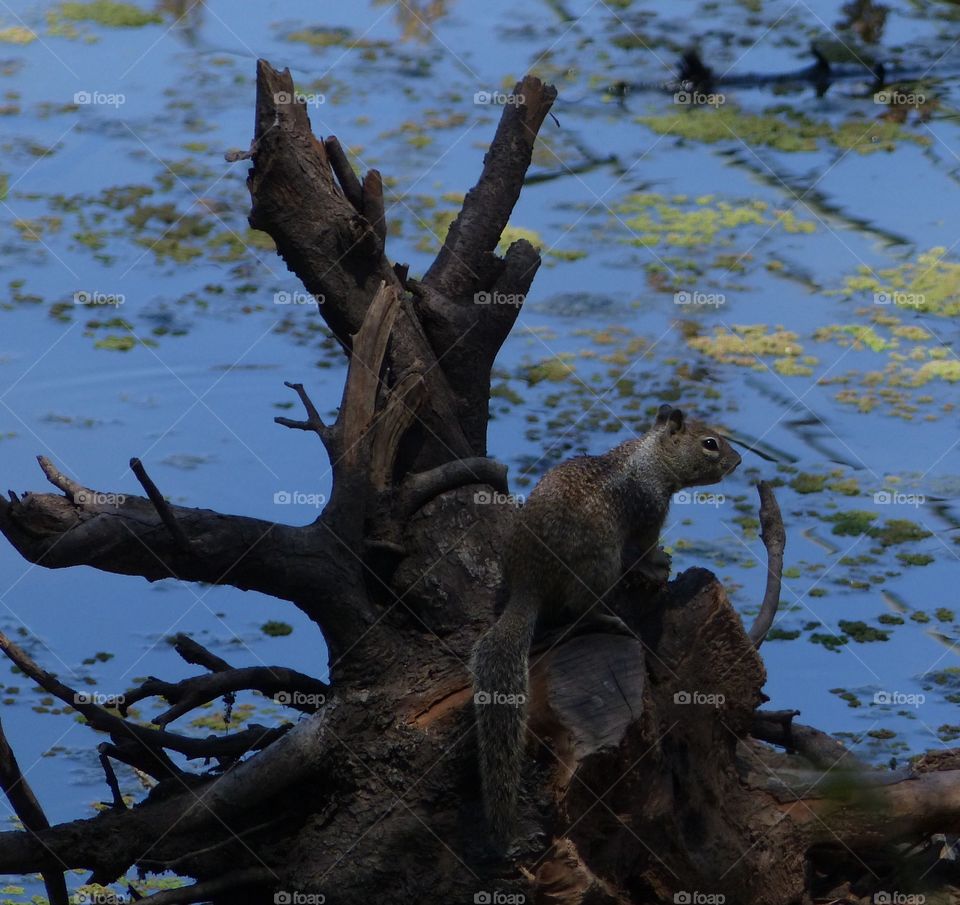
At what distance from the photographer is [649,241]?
8102 mm

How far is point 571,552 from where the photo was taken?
4059mm

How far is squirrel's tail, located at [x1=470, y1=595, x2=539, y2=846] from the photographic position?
3709mm

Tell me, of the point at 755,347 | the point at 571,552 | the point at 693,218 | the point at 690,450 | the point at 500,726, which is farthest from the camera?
the point at 693,218

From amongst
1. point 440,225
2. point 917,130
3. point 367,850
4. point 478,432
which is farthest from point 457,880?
point 917,130

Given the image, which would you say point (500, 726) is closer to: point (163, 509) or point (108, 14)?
point (163, 509)

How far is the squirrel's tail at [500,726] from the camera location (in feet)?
12.2

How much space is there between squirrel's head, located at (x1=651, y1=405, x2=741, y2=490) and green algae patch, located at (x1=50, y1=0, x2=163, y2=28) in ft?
19.8

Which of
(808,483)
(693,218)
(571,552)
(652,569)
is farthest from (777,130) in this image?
(571,552)

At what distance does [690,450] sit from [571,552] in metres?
0.75

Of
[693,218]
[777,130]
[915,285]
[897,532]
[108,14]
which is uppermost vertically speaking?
[108,14]

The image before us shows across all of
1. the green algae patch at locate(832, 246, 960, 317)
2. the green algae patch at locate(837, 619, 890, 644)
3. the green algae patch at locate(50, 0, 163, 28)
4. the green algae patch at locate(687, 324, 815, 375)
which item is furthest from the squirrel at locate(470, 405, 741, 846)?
the green algae patch at locate(50, 0, 163, 28)

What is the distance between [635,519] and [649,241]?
4083 millimetres

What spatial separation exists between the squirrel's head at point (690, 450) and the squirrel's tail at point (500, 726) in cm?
105

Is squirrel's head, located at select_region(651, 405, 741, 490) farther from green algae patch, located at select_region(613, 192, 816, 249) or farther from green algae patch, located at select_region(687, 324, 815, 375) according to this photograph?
green algae patch, located at select_region(613, 192, 816, 249)
